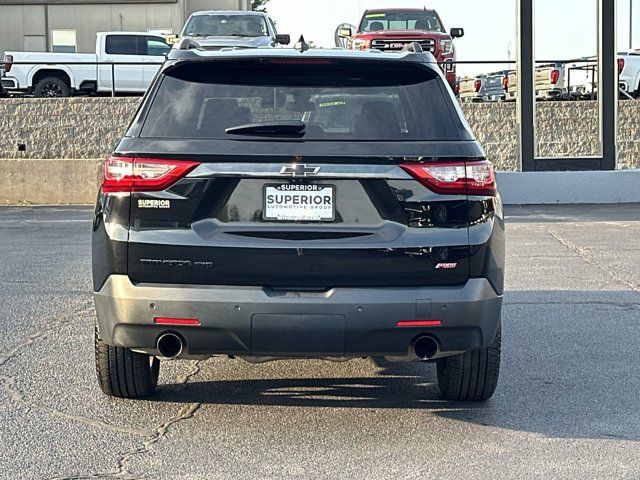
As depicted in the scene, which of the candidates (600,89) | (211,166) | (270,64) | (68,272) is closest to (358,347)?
(211,166)

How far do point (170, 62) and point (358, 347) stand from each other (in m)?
1.62

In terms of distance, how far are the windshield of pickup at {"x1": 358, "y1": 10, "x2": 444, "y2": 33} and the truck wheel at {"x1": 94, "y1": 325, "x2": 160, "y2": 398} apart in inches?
833

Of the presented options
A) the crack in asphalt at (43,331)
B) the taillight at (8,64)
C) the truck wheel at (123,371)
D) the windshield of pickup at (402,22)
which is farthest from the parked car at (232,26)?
the truck wheel at (123,371)

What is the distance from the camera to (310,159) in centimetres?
512

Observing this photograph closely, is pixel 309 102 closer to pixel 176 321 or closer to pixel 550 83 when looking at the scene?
pixel 176 321

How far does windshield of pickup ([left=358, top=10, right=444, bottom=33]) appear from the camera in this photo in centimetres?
2648

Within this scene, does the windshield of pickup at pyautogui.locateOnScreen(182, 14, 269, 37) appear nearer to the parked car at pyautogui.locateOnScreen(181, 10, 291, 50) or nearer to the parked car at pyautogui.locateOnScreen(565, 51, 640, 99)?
the parked car at pyautogui.locateOnScreen(181, 10, 291, 50)

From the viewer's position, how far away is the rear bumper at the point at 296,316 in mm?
5066

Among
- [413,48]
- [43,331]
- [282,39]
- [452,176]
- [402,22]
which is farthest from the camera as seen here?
[402,22]

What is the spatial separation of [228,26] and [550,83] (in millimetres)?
7206

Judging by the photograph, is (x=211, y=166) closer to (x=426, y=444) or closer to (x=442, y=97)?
(x=442, y=97)

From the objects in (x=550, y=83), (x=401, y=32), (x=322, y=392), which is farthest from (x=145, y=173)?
(x=401, y=32)

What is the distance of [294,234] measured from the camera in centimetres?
509

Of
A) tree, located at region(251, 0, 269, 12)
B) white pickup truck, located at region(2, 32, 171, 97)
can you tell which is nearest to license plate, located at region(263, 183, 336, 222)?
white pickup truck, located at region(2, 32, 171, 97)
